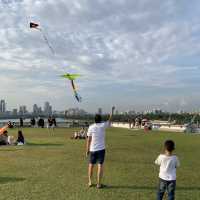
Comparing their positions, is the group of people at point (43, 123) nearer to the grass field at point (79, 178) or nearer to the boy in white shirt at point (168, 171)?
the grass field at point (79, 178)

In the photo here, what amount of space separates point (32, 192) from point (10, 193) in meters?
0.52

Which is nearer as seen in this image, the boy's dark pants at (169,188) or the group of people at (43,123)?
the boy's dark pants at (169,188)

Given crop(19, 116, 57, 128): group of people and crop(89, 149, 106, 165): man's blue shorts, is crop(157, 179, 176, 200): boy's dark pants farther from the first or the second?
crop(19, 116, 57, 128): group of people

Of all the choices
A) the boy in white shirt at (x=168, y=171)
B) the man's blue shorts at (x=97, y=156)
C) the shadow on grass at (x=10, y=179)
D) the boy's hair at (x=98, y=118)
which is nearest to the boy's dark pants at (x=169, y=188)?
the boy in white shirt at (x=168, y=171)

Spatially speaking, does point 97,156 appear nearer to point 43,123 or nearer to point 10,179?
→ point 10,179

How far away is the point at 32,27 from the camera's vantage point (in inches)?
1083

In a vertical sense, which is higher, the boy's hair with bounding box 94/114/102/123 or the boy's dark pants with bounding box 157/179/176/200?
the boy's hair with bounding box 94/114/102/123

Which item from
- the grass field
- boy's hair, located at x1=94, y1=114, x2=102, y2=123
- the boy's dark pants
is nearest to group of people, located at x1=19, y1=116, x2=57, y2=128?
the grass field

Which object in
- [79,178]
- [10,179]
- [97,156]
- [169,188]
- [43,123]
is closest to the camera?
[169,188]

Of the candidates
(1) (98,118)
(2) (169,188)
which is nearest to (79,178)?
(1) (98,118)

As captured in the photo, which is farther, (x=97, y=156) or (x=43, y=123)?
(x=43, y=123)

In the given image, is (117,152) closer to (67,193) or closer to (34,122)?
(67,193)

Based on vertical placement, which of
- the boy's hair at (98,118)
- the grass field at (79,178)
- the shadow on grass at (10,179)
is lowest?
the shadow on grass at (10,179)

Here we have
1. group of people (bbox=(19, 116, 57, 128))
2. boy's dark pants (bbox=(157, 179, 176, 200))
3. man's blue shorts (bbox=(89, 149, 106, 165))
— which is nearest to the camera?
boy's dark pants (bbox=(157, 179, 176, 200))
